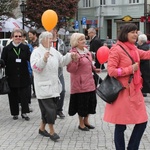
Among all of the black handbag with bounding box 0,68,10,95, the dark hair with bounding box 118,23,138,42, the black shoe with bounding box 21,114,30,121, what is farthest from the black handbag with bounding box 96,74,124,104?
the black shoe with bounding box 21,114,30,121

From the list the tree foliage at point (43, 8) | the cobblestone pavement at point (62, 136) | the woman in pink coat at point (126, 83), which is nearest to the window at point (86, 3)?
the tree foliage at point (43, 8)

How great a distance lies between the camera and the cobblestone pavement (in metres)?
5.88

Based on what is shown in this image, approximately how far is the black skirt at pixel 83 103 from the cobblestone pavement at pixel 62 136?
0.35 metres

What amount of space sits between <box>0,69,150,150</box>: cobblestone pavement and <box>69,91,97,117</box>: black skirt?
35 centimetres

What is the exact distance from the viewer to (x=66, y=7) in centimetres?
4119

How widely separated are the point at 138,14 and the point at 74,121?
140 feet

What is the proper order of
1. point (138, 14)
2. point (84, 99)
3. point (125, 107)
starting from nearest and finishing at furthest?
point (125, 107) < point (84, 99) < point (138, 14)

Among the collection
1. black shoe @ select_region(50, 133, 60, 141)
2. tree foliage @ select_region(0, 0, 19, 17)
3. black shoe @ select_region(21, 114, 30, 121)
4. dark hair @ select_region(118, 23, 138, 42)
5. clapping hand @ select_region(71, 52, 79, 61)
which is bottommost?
black shoe @ select_region(21, 114, 30, 121)

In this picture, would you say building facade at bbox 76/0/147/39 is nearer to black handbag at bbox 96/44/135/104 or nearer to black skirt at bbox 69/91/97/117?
black skirt at bbox 69/91/97/117

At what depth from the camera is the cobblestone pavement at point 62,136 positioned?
5.88 metres

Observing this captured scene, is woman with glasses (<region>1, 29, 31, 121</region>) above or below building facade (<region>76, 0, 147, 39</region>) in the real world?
below

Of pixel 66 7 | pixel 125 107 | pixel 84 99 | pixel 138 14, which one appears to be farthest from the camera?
pixel 138 14

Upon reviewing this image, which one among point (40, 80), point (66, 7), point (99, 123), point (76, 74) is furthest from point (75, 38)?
point (66, 7)

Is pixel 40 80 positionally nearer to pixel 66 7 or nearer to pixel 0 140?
pixel 0 140
